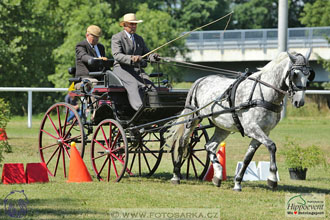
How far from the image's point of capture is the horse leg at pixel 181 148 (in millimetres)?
10086

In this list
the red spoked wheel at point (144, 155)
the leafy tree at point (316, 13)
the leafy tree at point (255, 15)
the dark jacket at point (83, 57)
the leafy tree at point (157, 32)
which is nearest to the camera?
the red spoked wheel at point (144, 155)

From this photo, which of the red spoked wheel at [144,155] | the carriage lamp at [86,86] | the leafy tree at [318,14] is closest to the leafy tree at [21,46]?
the red spoked wheel at [144,155]

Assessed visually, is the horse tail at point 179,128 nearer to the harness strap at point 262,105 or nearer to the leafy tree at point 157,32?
the harness strap at point 262,105

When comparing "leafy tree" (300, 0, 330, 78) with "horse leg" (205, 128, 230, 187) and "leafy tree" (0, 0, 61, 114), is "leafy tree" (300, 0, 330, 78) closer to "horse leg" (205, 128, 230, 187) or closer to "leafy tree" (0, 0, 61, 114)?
"leafy tree" (0, 0, 61, 114)

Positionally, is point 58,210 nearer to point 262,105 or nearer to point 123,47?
point 262,105

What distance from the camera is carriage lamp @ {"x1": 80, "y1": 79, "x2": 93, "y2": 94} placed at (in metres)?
10.6

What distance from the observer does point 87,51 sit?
36.9ft

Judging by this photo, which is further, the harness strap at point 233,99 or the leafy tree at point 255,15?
the leafy tree at point 255,15

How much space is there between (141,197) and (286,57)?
2.63 meters

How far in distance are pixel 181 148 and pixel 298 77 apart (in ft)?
7.81

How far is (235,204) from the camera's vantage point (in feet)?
26.8

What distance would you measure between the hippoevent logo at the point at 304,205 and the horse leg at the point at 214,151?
1164mm

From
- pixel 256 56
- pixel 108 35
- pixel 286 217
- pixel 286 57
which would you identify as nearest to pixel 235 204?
pixel 286 217

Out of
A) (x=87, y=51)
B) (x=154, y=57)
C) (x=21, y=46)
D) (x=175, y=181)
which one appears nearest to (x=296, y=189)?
(x=175, y=181)
